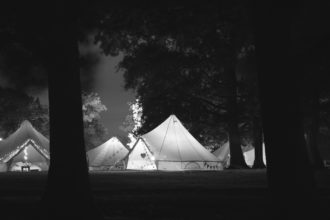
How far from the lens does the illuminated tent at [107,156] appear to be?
130 feet

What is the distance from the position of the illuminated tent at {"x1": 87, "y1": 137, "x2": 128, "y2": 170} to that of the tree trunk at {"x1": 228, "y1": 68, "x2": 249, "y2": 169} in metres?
8.93

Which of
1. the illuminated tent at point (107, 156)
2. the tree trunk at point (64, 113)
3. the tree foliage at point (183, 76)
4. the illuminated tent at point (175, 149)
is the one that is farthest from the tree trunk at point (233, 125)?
the tree trunk at point (64, 113)

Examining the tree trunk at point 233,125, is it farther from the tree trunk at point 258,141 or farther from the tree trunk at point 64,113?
the tree trunk at point 64,113

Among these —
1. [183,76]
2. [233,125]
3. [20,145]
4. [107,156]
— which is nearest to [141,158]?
[183,76]

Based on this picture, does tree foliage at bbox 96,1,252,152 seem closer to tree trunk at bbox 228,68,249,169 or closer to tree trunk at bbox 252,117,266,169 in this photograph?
tree trunk at bbox 228,68,249,169

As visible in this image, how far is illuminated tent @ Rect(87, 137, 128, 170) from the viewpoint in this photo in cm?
3971

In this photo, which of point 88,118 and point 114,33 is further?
point 88,118

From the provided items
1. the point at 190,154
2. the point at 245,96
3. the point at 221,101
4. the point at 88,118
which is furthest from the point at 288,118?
the point at 88,118

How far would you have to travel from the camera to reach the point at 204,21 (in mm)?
13484

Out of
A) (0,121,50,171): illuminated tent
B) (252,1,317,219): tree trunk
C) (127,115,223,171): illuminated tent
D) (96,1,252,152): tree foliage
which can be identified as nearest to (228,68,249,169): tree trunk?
(96,1,252,152): tree foliage

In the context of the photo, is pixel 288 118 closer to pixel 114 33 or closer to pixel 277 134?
pixel 277 134

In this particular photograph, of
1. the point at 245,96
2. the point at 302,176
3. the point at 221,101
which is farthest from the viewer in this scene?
the point at 221,101

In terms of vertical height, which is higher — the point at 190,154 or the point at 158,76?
the point at 158,76

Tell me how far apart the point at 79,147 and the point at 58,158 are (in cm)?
36
